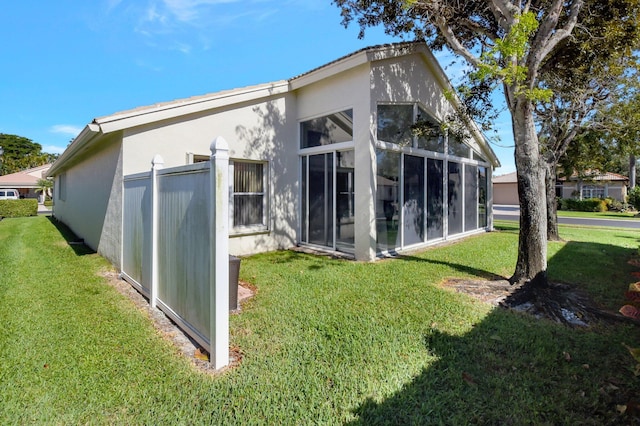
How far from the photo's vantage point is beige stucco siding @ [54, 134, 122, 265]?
25.2ft

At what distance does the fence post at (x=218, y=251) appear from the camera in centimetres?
356

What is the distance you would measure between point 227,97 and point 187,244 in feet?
18.6

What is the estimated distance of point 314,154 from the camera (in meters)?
10.1

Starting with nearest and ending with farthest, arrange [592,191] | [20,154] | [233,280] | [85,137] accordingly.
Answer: [233,280] → [85,137] → [592,191] → [20,154]

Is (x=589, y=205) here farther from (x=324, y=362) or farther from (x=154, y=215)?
(x=154, y=215)

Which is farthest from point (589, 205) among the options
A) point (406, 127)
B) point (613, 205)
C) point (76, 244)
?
point (76, 244)

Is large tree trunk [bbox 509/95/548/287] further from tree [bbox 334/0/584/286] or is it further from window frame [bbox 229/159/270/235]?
window frame [bbox 229/159/270/235]

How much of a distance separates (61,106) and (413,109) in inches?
1165

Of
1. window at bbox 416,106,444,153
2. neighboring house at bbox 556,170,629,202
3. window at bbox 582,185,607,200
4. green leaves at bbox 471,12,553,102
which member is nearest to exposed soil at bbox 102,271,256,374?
green leaves at bbox 471,12,553,102

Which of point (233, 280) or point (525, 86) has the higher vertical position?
point (525, 86)

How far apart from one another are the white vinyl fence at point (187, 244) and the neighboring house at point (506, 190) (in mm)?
48764

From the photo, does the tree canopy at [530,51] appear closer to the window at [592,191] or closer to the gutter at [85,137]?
the gutter at [85,137]

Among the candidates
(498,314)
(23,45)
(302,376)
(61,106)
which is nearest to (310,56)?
(498,314)

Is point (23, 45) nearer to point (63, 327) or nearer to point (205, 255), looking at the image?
point (63, 327)
